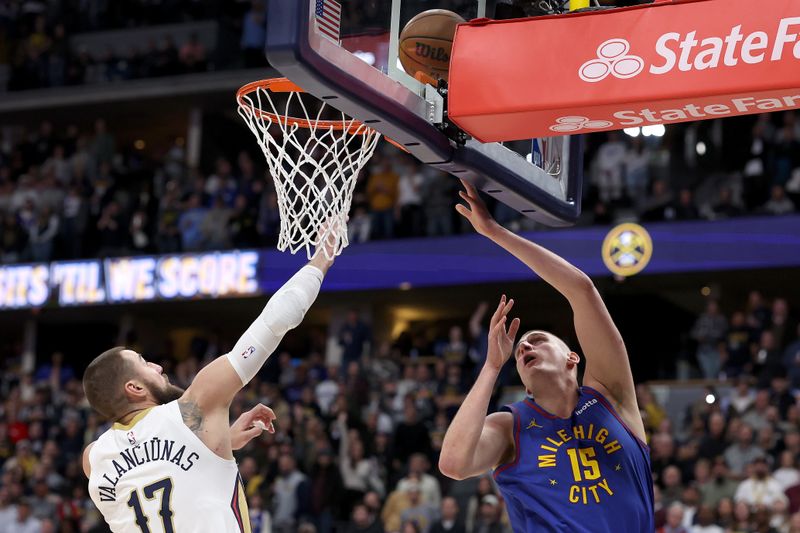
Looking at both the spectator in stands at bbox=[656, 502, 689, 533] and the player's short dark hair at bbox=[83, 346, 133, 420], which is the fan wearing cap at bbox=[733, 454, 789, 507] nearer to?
the spectator in stands at bbox=[656, 502, 689, 533]

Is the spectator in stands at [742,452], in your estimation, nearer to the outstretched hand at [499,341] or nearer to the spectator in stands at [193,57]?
the outstretched hand at [499,341]

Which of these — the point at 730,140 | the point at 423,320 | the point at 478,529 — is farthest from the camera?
the point at 423,320

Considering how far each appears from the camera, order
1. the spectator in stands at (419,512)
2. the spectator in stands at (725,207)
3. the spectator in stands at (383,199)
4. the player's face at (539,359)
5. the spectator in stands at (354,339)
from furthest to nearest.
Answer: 1. the spectator in stands at (383,199)
2. the spectator in stands at (354,339)
3. the spectator in stands at (725,207)
4. the spectator in stands at (419,512)
5. the player's face at (539,359)

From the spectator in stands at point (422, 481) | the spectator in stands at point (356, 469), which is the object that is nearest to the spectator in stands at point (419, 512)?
the spectator in stands at point (422, 481)

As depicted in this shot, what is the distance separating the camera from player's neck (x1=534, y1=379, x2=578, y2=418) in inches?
183

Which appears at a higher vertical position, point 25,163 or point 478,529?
point 25,163

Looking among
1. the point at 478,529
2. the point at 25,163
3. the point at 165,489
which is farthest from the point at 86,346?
the point at 165,489

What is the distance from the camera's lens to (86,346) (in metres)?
22.6

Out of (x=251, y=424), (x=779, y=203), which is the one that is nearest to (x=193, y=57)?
(x=779, y=203)

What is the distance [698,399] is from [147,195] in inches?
397

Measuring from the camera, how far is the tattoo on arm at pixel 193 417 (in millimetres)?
4301

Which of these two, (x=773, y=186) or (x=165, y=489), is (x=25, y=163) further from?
(x=165, y=489)

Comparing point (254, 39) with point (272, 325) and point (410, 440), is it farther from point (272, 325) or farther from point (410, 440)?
point (272, 325)

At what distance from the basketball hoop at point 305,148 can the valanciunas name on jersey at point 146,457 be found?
113 cm
